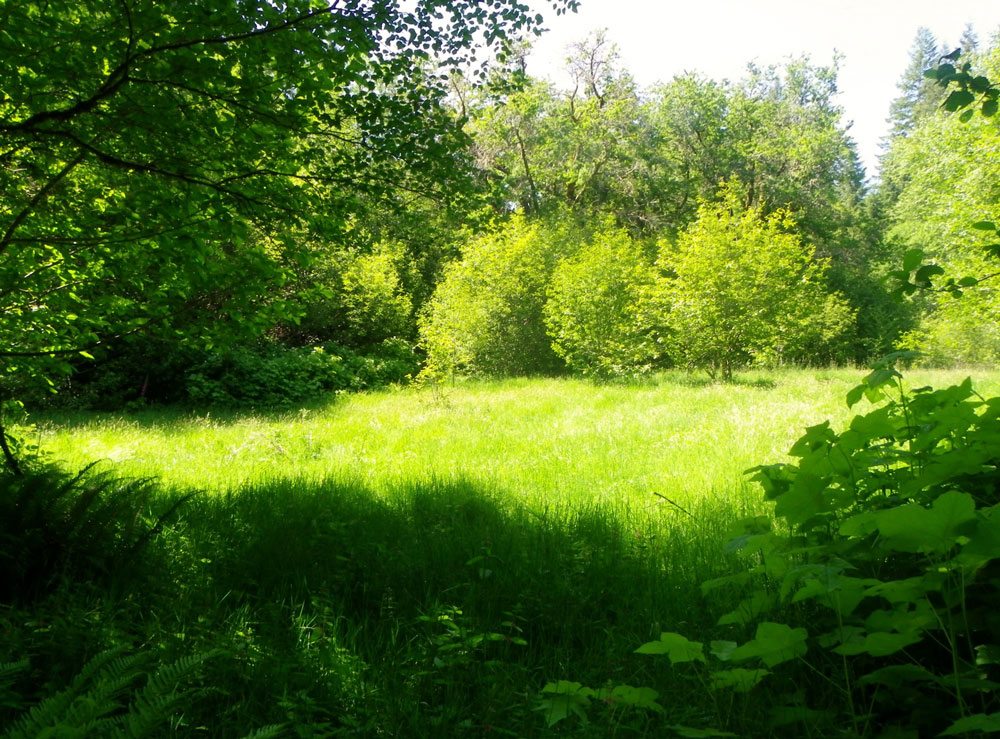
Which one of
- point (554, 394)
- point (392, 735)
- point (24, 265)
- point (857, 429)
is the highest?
point (24, 265)

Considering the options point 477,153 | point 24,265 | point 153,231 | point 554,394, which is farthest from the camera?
point 477,153

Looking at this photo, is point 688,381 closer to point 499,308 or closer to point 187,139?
point 499,308

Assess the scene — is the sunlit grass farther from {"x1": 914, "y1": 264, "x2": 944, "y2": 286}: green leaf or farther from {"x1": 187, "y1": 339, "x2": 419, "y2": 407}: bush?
{"x1": 914, "y1": 264, "x2": 944, "y2": 286}: green leaf

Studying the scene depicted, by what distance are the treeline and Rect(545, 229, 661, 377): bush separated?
7 cm

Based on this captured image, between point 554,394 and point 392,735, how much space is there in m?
11.8

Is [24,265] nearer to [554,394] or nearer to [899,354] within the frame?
[899,354]

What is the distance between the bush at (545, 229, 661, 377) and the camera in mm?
17172

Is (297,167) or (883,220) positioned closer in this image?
(297,167)

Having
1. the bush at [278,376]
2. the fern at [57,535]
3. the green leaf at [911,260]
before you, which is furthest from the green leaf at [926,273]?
the bush at [278,376]

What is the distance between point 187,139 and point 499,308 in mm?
17786

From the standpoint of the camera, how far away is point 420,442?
8031 millimetres

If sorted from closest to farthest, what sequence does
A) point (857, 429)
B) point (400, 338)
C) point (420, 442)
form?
point (857, 429) → point (420, 442) → point (400, 338)

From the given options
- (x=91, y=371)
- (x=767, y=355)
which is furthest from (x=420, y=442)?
(x=767, y=355)

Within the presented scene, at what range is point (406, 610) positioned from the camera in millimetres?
3070
